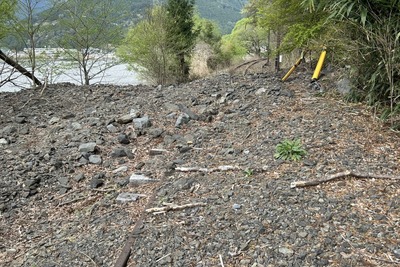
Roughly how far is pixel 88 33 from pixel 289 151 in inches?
290

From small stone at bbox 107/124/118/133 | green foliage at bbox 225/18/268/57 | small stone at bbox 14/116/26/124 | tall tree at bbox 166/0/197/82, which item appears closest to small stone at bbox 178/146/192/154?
small stone at bbox 107/124/118/133

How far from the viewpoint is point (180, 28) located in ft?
35.6

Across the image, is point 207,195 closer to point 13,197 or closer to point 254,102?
point 13,197

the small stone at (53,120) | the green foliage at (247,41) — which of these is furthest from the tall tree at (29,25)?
the green foliage at (247,41)

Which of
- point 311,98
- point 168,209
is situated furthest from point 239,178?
point 311,98

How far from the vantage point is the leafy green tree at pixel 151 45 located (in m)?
10.4

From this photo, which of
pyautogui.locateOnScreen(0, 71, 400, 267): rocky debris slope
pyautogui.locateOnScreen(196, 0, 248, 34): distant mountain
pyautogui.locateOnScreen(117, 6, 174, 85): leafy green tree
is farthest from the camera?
pyautogui.locateOnScreen(196, 0, 248, 34): distant mountain

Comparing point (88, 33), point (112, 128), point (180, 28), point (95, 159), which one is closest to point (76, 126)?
point (112, 128)

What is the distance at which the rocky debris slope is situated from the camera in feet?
6.12

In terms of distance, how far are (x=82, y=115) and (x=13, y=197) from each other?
193cm

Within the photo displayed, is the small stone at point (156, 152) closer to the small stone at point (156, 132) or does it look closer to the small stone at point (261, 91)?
the small stone at point (156, 132)

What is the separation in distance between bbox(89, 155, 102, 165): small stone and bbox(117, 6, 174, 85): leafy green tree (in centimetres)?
752

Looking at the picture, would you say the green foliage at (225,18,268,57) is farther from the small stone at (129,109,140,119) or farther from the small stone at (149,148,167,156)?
the small stone at (149,148,167,156)

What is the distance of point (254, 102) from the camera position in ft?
13.4
